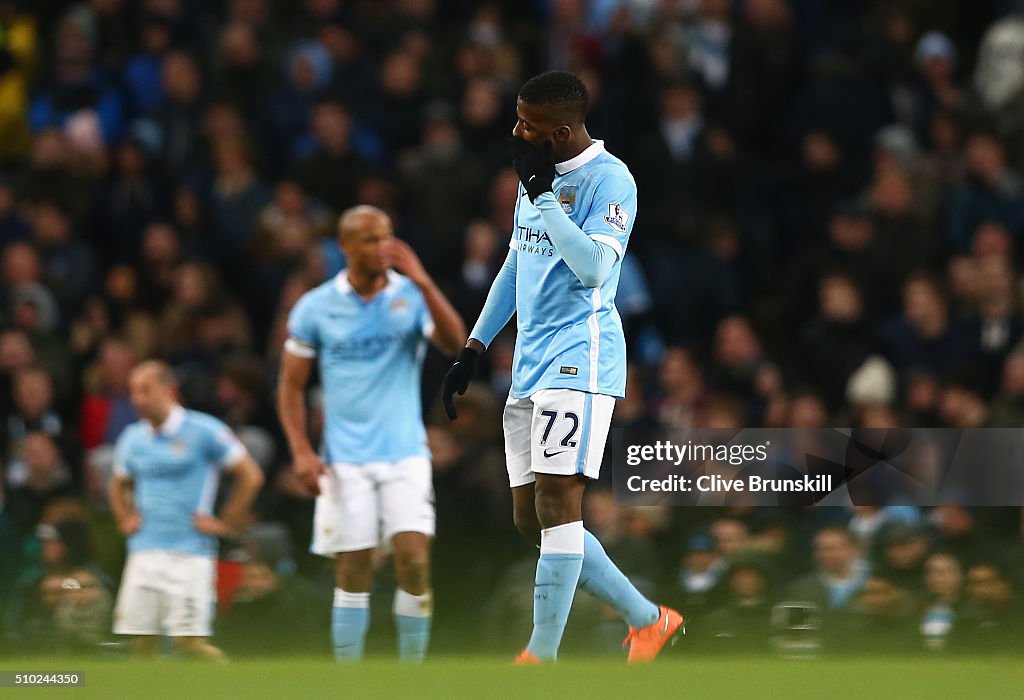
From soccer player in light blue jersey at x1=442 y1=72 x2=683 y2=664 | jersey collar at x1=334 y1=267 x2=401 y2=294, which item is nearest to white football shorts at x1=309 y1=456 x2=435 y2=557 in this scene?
jersey collar at x1=334 y1=267 x2=401 y2=294

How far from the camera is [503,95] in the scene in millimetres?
13352

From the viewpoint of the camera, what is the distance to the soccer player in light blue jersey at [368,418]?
309 inches

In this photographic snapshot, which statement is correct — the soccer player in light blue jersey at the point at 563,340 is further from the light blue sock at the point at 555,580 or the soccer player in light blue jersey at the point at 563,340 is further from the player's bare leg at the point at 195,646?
the player's bare leg at the point at 195,646

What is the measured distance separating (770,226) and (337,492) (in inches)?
223

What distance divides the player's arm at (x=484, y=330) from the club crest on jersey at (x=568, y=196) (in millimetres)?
341

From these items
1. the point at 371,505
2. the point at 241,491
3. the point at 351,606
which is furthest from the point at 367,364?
the point at 241,491

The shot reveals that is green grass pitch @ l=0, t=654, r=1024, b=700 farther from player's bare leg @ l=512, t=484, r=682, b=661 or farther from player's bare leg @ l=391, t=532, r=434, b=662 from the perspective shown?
player's bare leg @ l=391, t=532, r=434, b=662

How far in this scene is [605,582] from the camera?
642 centimetres

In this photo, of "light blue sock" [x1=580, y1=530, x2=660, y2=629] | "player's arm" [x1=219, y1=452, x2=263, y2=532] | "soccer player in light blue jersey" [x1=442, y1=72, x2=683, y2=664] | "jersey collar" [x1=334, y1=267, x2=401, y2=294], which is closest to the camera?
"soccer player in light blue jersey" [x1=442, y1=72, x2=683, y2=664]

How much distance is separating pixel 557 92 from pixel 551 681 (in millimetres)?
2150

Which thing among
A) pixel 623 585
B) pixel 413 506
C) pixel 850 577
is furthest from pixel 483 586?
pixel 623 585

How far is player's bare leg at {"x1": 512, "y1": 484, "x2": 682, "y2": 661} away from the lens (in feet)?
20.9

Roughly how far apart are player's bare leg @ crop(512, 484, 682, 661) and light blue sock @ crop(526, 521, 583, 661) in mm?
174

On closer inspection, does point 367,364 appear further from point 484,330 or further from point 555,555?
point 555,555
